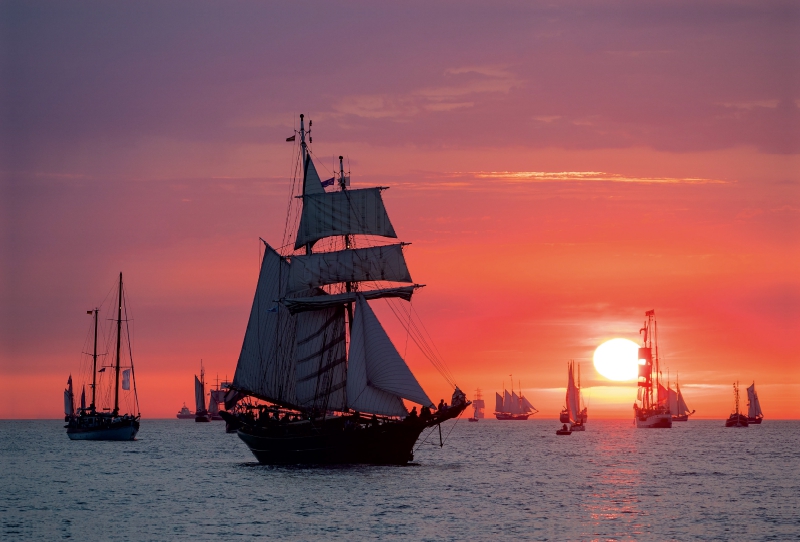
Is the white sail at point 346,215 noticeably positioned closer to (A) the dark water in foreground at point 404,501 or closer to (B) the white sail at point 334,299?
(B) the white sail at point 334,299

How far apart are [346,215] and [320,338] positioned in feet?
42.2

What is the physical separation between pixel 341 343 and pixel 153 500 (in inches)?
1372

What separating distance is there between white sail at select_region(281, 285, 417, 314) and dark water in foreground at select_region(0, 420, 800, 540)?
16903 mm

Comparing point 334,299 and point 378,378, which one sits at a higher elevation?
point 334,299

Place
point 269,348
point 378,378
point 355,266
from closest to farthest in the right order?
point 378,378, point 355,266, point 269,348

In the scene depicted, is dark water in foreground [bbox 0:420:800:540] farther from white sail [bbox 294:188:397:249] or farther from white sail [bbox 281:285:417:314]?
white sail [bbox 294:188:397:249]

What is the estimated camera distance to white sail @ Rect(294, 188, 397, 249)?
113875 mm

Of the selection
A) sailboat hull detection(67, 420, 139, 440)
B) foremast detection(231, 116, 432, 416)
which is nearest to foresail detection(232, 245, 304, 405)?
foremast detection(231, 116, 432, 416)

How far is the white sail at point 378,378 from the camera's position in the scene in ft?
323

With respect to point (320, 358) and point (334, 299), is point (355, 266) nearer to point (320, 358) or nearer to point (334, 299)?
point (334, 299)

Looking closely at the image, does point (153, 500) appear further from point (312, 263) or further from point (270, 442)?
point (312, 263)

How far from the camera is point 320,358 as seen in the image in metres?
115

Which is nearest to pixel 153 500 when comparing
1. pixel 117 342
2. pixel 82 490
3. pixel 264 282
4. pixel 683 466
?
→ pixel 82 490

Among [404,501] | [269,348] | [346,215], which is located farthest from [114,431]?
[404,501]
